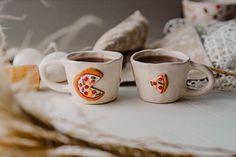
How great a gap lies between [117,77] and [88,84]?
0.11ft

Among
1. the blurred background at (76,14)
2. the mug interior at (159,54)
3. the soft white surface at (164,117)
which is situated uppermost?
the blurred background at (76,14)

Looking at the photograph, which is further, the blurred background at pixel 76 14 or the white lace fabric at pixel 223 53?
the blurred background at pixel 76 14

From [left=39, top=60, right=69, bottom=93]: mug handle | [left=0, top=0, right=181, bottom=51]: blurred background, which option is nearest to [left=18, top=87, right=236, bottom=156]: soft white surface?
[left=39, top=60, right=69, bottom=93]: mug handle

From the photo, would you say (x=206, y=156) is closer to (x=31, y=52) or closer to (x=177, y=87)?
(x=177, y=87)

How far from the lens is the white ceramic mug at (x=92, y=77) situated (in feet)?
1.31

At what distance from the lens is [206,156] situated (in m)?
0.31

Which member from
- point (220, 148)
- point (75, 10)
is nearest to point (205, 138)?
point (220, 148)

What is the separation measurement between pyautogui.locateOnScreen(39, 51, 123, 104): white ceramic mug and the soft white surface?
10mm

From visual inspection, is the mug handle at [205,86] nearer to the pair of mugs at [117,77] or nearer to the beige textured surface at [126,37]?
the pair of mugs at [117,77]

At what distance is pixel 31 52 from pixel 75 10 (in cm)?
27

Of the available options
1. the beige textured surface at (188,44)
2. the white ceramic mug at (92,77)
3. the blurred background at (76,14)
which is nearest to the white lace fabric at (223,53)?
the beige textured surface at (188,44)

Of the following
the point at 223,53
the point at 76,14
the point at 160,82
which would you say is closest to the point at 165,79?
the point at 160,82

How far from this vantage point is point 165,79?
1.32ft

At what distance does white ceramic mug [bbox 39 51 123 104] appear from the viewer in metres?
0.40
